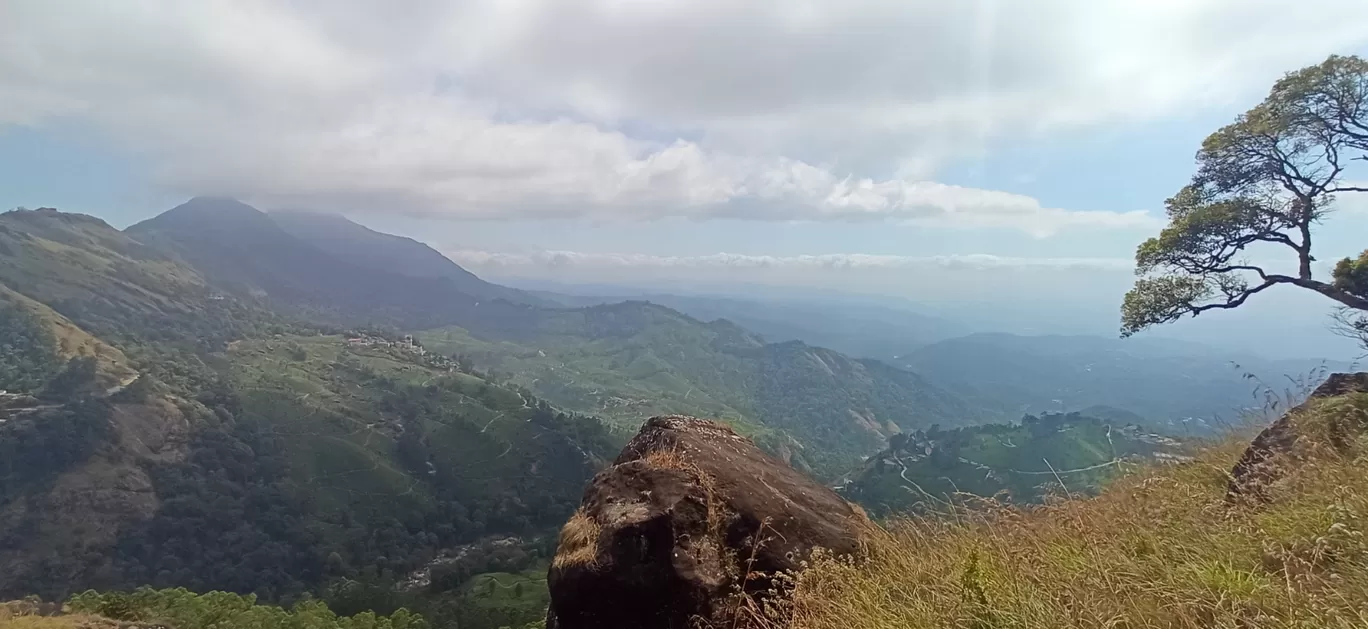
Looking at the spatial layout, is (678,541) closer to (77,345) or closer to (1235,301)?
(1235,301)

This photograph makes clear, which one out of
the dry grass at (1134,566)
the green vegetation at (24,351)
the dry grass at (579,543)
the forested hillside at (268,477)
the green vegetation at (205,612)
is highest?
the dry grass at (1134,566)

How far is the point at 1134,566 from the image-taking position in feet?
12.5

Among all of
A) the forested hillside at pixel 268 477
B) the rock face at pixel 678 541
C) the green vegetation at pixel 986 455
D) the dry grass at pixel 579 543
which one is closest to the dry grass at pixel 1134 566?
the rock face at pixel 678 541

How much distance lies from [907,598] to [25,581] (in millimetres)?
126110

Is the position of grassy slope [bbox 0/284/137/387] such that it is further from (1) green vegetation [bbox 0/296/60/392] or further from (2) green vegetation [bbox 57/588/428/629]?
(2) green vegetation [bbox 57/588/428/629]

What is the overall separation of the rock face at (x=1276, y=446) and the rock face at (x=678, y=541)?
10.3ft

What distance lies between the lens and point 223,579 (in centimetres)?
9850

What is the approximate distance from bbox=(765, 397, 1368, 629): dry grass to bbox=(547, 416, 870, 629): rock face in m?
0.56

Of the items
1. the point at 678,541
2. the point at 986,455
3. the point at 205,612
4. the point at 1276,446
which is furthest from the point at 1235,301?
the point at 986,455

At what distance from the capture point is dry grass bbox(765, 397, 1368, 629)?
10.6 ft

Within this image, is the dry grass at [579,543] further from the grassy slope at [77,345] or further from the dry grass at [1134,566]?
the grassy slope at [77,345]

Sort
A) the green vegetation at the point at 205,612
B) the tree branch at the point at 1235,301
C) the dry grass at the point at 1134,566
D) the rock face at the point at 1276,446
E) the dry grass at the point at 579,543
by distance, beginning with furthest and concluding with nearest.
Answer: the green vegetation at the point at 205,612, the tree branch at the point at 1235,301, the dry grass at the point at 579,543, the rock face at the point at 1276,446, the dry grass at the point at 1134,566

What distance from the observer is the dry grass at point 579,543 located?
237 inches

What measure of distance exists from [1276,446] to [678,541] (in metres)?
5.51
